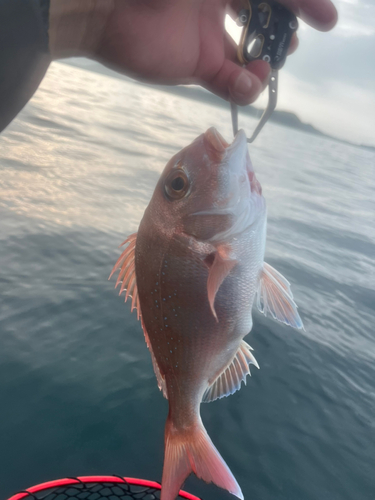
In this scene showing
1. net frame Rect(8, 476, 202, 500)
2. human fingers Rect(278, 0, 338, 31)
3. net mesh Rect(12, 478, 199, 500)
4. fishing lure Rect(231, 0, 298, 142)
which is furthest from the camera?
net mesh Rect(12, 478, 199, 500)

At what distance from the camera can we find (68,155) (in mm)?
11414

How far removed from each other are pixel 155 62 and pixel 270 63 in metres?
0.59

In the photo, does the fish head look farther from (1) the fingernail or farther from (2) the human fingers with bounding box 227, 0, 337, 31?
(2) the human fingers with bounding box 227, 0, 337, 31

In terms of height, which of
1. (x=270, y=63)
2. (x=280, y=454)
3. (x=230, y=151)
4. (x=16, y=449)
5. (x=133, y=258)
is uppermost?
(x=270, y=63)

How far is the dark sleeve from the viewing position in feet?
3.18

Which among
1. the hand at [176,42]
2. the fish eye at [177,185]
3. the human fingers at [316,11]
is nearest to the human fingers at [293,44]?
the hand at [176,42]

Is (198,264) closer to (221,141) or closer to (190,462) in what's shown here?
(221,141)

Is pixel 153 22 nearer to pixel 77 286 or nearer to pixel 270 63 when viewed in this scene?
pixel 270 63

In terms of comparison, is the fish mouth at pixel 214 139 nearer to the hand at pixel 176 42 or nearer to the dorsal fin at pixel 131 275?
the hand at pixel 176 42

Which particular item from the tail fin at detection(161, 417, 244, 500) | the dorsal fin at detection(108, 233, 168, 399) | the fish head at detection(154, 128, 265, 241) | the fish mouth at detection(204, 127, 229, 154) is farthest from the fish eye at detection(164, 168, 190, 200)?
the tail fin at detection(161, 417, 244, 500)

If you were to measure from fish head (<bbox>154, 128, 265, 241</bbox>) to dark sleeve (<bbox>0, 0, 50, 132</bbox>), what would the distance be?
0.71 m

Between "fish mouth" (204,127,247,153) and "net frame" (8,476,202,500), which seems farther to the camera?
"net frame" (8,476,202,500)

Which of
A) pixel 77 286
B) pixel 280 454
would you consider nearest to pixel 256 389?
pixel 280 454

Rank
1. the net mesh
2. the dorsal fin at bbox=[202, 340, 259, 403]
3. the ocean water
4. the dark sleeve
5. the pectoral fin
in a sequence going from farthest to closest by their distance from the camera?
1. the ocean water
2. the net mesh
3. the dorsal fin at bbox=[202, 340, 259, 403]
4. the pectoral fin
5. the dark sleeve
